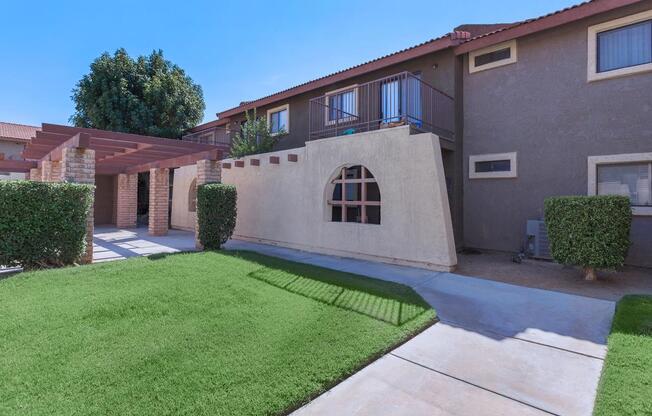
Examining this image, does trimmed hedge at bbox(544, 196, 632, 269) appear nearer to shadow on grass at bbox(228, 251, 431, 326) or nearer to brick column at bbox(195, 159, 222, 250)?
shadow on grass at bbox(228, 251, 431, 326)

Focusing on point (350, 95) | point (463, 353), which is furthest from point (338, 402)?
point (350, 95)

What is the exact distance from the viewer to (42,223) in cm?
708

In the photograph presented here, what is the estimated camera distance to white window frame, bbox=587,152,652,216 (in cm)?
803

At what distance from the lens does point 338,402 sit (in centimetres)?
306

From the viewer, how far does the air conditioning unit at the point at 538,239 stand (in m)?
9.12

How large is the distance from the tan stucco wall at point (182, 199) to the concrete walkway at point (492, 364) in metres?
14.6

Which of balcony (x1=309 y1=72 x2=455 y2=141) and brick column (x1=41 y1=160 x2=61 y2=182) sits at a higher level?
balcony (x1=309 y1=72 x2=455 y2=141)

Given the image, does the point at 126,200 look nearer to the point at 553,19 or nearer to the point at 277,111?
the point at 277,111

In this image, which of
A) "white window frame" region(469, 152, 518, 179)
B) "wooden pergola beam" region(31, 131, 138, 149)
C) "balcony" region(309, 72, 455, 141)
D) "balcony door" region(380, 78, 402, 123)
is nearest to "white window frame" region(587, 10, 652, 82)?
"white window frame" region(469, 152, 518, 179)

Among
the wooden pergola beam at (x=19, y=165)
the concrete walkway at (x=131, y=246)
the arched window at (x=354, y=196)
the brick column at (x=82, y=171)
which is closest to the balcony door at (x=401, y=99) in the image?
the arched window at (x=354, y=196)

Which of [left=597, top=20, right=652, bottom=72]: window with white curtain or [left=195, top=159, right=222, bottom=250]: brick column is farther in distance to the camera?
[left=195, top=159, right=222, bottom=250]: brick column

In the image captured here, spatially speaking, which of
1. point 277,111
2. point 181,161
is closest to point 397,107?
point 277,111

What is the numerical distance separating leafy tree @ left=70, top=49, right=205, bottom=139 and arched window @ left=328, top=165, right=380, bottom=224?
15.2m

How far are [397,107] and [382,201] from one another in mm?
3538
